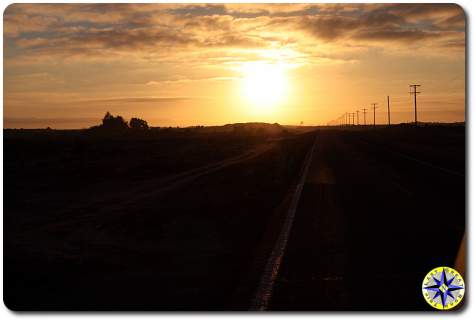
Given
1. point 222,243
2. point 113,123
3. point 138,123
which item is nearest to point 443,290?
point 222,243

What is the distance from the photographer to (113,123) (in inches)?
5108

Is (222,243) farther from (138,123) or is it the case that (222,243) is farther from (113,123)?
(138,123)

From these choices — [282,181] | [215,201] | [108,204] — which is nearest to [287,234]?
[215,201]

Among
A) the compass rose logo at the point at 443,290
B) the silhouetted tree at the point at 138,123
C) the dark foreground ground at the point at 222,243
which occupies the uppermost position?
the silhouetted tree at the point at 138,123

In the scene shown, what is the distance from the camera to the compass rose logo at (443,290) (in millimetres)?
6758

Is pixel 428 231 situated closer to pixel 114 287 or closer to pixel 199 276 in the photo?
pixel 199 276

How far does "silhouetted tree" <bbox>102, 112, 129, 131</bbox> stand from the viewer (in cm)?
12772

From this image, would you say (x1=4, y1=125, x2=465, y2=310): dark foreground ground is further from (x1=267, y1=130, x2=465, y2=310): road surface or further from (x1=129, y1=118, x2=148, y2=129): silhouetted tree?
(x1=129, y1=118, x2=148, y2=129): silhouetted tree

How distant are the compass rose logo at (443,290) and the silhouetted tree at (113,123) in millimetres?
122678

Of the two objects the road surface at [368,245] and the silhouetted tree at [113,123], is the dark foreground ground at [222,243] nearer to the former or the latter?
the road surface at [368,245]

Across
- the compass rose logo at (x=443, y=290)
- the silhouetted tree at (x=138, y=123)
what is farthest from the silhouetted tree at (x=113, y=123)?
the compass rose logo at (x=443, y=290)

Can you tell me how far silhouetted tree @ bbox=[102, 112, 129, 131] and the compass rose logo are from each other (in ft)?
402

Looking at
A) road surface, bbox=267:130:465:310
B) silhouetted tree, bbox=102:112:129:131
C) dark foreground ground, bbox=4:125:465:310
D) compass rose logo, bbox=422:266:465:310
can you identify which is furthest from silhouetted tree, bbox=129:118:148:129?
compass rose logo, bbox=422:266:465:310

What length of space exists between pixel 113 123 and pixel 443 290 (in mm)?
126433
